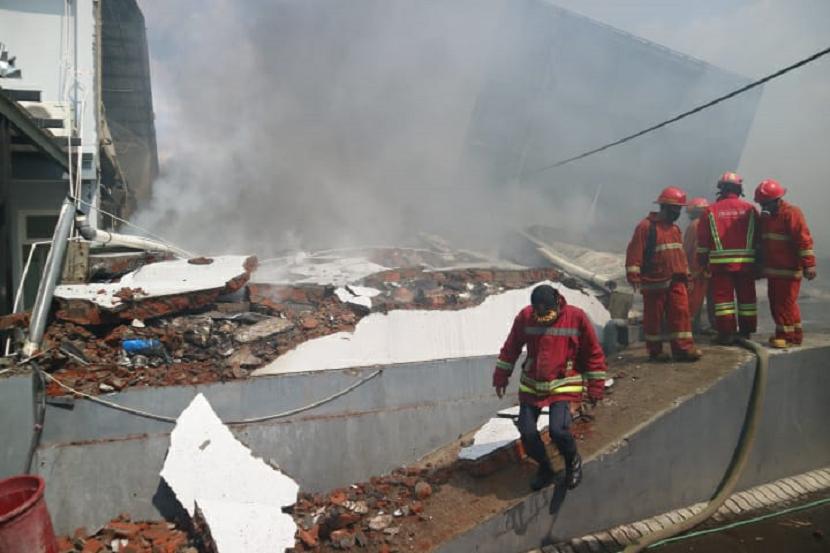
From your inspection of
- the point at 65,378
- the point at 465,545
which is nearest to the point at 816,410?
the point at 465,545

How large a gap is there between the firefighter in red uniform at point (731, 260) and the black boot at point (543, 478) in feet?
9.04

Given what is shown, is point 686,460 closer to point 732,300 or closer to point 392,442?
point 732,300

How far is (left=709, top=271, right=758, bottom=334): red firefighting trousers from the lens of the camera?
5309 millimetres

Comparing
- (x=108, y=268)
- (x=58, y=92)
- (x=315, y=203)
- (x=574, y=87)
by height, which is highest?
(x=574, y=87)

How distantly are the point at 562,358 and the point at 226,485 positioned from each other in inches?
111

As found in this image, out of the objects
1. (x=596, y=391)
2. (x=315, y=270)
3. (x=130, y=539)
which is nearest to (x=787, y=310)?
(x=596, y=391)

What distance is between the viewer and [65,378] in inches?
178

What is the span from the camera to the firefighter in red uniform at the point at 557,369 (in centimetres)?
367

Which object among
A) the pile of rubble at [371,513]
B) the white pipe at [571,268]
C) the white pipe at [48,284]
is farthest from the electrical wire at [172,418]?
the white pipe at [571,268]

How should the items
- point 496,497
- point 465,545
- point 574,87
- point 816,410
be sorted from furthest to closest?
point 574,87 < point 816,410 < point 496,497 < point 465,545

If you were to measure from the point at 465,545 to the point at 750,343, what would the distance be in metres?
3.39

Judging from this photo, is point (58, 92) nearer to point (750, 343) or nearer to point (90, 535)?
point (90, 535)

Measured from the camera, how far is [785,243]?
5062 millimetres

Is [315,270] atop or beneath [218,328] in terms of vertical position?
atop
